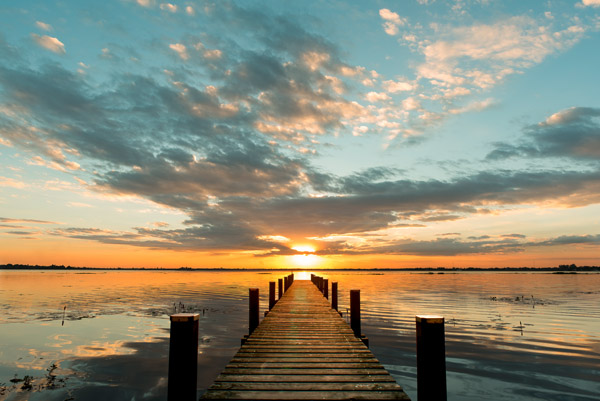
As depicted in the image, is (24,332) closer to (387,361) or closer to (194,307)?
(194,307)

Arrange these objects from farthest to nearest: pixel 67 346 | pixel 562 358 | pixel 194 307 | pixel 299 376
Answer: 1. pixel 194 307
2. pixel 67 346
3. pixel 562 358
4. pixel 299 376

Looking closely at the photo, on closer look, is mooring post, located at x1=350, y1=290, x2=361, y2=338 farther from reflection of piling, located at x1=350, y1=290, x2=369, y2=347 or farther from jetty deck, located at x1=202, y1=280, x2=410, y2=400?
jetty deck, located at x1=202, y1=280, x2=410, y2=400

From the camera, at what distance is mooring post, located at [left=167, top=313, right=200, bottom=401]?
5.49m

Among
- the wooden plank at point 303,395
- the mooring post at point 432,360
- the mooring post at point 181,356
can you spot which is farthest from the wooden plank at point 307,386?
the mooring post at point 181,356

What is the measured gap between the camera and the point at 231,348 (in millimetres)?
16406

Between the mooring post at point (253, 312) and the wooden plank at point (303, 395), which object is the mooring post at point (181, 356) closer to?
the wooden plank at point (303, 395)

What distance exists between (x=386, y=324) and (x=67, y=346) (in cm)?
1621

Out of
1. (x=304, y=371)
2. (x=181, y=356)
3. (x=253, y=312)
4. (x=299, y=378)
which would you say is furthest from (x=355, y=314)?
(x=181, y=356)

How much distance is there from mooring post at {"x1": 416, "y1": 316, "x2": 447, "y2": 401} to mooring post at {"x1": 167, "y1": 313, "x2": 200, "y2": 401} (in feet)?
11.2

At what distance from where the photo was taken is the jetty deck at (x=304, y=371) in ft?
19.4

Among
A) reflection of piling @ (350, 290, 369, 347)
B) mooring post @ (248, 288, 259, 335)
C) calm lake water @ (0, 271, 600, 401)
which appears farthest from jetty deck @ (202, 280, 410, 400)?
calm lake water @ (0, 271, 600, 401)

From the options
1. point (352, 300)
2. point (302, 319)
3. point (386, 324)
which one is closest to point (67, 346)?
point (302, 319)

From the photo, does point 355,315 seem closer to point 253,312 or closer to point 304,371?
point 253,312

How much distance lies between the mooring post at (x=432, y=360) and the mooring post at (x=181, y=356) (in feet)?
11.2
